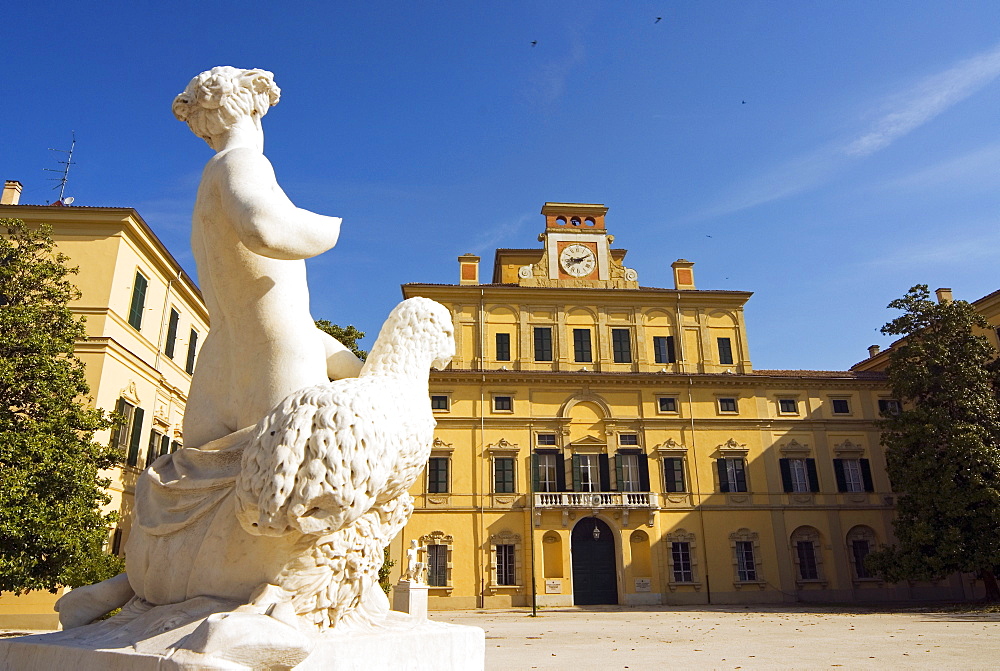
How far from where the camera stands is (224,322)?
7.27 ft

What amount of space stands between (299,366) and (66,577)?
12.7 m

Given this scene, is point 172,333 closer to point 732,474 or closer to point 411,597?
point 411,597

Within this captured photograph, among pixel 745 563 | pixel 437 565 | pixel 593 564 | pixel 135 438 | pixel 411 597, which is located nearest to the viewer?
pixel 411 597

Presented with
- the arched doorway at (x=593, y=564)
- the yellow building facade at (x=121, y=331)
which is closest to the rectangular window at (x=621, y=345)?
the arched doorway at (x=593, y=564)

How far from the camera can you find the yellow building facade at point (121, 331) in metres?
16.4

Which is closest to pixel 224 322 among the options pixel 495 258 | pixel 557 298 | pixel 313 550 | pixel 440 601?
pixel 313 550

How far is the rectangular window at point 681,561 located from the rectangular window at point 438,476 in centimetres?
915

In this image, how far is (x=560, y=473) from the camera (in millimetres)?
26250

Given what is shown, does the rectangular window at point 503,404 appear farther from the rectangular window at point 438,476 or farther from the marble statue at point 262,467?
the marble statue at point 262,467

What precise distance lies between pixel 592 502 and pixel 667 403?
18.1 feet

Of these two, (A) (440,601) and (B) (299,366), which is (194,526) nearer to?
(B) (299,366)

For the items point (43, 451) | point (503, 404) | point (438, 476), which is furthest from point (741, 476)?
point (43, 451)

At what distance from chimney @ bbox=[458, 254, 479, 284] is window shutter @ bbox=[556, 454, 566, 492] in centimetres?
877

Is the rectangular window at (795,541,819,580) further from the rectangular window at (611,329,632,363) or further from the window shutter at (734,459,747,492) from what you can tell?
the rectangular window at (611,329,632,363)
